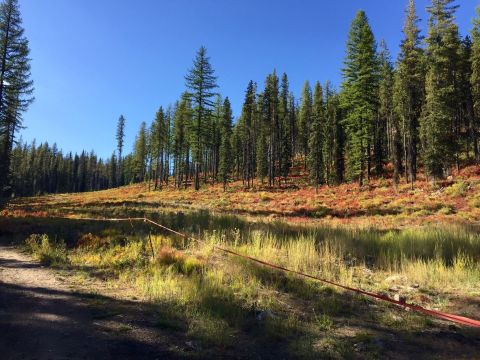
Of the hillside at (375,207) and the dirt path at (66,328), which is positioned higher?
the hillside at (375,207)

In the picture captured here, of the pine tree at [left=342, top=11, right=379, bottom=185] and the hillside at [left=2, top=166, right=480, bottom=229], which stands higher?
the pine tree at [left=342, top=11, right=379, bottom=185]

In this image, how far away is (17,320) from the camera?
5199 mm

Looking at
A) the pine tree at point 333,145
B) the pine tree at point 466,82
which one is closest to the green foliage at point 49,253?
the pine tree at point 466,82

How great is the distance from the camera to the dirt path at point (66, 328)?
4293 millimetres

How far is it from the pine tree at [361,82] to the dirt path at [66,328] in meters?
35.7

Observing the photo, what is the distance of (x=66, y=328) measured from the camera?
16.3 feet

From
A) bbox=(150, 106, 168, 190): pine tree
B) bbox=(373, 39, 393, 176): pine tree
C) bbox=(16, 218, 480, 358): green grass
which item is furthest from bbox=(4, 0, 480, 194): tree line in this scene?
bbox=(16, 218, 480, 358): green grass

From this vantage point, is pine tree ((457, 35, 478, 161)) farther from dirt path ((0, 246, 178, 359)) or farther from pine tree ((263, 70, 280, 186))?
dirt path ((0, 246, 178, 359))

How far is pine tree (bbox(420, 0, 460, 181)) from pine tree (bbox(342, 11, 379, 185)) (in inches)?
209

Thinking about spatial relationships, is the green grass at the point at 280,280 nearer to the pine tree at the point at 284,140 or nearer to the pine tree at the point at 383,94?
the pine tree at the point at 383,94

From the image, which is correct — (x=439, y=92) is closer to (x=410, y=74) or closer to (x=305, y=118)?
(x=410, y=74)

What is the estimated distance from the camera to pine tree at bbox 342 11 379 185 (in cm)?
3775

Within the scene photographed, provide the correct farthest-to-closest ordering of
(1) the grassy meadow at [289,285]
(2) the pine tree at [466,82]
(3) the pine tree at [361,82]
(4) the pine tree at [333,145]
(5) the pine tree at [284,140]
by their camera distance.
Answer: (5) the pine tree at [284,140] < (4) the pine tree at [333,145] < (2) the pine tree at [466,82] < (3) the pine tree at [361,82] < (1) the grassy meadow at [289,285]

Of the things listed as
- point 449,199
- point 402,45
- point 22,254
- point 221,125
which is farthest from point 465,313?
point 221,125
